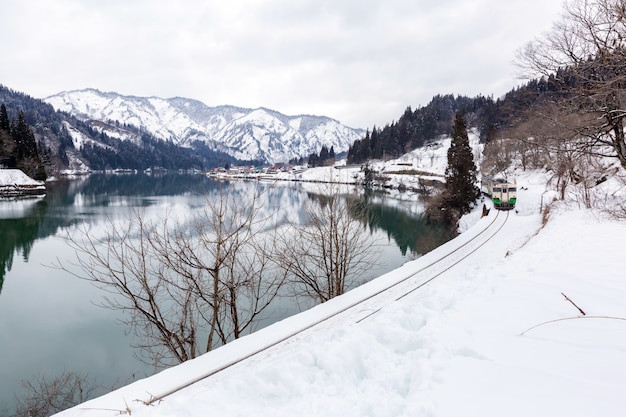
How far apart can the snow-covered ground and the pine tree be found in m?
28.1

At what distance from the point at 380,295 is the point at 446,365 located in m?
5.56

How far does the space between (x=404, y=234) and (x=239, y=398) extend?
95.9 feet

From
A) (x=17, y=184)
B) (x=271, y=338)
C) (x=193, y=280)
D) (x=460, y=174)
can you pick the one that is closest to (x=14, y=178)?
(x=17, y=184)

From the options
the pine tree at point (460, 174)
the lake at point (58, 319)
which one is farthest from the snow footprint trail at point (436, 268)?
the pine tree at point (460, 174)

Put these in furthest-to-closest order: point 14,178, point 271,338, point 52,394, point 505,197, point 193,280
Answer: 1. point 14,178
2. point 505,197
3. point 52,394
4. point 193,280
5. point 271,338

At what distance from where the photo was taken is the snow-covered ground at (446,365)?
2.94 meters

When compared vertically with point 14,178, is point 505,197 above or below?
below

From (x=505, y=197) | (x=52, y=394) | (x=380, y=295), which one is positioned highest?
(x=505, y=197)

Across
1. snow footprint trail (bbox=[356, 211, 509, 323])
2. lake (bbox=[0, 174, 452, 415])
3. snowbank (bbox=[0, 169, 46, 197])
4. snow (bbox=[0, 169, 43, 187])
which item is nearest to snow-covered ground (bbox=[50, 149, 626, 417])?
snow footprint trail (bbox=[356, 211, 509, 323])

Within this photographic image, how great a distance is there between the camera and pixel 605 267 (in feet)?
19.7

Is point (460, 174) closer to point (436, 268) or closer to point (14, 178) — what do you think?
point (436, 268)

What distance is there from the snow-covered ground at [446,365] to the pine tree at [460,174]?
92.2 ft

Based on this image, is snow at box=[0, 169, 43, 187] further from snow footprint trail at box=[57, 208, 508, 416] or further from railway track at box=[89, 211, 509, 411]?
railway track at box=[89, 211, 509, 411]

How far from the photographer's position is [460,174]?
32.8 m
